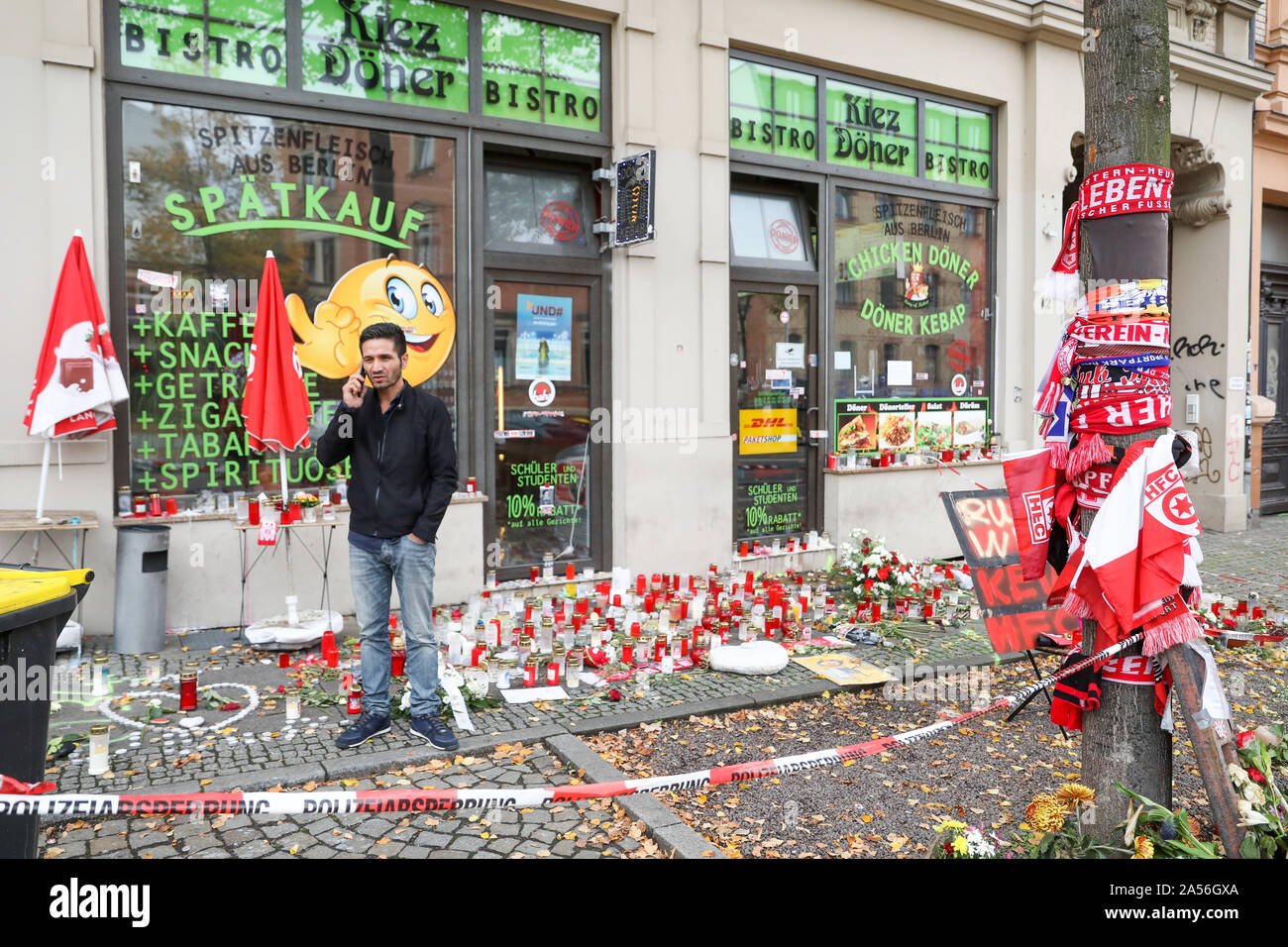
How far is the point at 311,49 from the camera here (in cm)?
755

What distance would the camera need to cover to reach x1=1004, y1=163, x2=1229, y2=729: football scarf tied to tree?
3467mm

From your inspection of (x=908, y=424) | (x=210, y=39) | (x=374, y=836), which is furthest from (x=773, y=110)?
(x=374, y=836)

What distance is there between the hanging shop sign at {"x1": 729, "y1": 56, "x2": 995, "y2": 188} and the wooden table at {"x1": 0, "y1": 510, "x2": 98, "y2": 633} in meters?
6.60

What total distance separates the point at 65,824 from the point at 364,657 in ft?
4.90

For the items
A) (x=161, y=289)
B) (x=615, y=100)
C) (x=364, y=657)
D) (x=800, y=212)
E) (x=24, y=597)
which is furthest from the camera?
(x=800, y=212)

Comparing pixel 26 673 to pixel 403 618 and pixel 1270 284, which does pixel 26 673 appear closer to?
pixel 403 618

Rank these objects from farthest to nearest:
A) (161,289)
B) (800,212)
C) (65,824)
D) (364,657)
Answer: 1. (800,212)
2. (161,289)
3. (364,657)
4. (65,824)

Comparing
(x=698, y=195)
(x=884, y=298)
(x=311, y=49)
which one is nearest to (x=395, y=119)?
(x=311, y=49)

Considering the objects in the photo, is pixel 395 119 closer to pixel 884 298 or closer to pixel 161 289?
pixel 161 289

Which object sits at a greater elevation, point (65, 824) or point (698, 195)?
point (698, 195)

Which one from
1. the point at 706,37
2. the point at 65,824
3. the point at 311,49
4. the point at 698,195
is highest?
the point at 706,37

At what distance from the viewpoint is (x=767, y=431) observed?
10.0 metres

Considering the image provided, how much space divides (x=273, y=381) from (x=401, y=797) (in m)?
3.91

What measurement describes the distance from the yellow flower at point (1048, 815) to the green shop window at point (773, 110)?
7391mm
